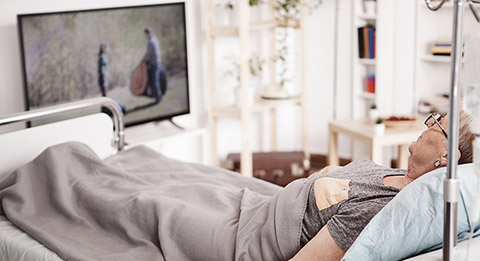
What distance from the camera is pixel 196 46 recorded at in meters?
4.53

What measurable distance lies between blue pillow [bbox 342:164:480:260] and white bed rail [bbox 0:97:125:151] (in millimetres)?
1607

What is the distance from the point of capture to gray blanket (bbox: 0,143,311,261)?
193cm

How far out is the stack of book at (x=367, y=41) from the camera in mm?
4527

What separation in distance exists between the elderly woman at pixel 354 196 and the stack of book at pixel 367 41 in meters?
2.71

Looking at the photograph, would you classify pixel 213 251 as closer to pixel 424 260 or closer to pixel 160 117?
pixel 424 260

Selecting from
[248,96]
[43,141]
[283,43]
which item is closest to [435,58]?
[283,43]

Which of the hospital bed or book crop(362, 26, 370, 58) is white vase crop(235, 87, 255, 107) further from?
the hospital bed

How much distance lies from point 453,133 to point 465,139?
55 centimetres

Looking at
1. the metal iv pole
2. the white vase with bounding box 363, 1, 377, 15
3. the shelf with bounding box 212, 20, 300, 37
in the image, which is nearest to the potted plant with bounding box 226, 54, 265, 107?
the shelf with bounding box 212, 20, 300, 37

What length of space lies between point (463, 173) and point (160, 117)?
8.99 feet

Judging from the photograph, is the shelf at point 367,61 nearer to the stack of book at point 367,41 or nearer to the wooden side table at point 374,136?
the stack of book at point 367,41

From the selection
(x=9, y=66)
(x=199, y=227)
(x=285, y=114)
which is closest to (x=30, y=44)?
(x=9, y=66)

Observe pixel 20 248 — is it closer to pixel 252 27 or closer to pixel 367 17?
pixel 252 27

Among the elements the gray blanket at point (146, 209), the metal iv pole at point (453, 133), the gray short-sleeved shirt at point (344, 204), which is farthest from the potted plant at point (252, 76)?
the metal iv pole at point (453, 133)
